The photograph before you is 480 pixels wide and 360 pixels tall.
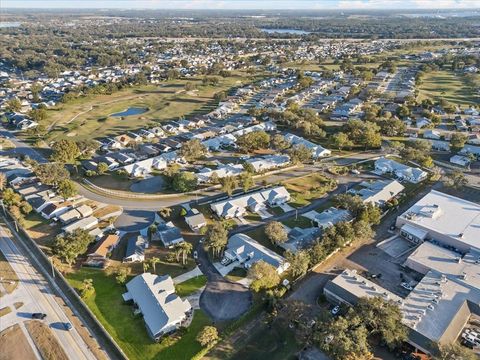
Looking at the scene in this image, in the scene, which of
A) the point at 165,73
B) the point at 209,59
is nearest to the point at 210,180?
the point at 165,73

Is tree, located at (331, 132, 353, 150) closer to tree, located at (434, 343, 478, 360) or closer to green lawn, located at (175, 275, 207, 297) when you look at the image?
green lawn, located at (175, 275, 207, 297)

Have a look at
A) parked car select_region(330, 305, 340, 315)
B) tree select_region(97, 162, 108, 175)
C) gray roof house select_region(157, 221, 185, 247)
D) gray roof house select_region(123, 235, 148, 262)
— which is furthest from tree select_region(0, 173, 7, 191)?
parked car select_region(330, 305, 340, 315)

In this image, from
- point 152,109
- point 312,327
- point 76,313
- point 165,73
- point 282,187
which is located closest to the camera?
point 312,327

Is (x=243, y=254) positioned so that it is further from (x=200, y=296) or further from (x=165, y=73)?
(x=165, y=73)

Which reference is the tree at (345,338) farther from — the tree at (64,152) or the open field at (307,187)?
the tree at (64,152)

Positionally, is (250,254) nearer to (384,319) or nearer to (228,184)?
(228,184)

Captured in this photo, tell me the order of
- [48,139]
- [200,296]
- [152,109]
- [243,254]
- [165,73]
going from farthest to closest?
[165,73]
[152,109]
[48,139]
[243,254]
[200,296]

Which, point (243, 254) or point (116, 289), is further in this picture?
point (243, 254)
